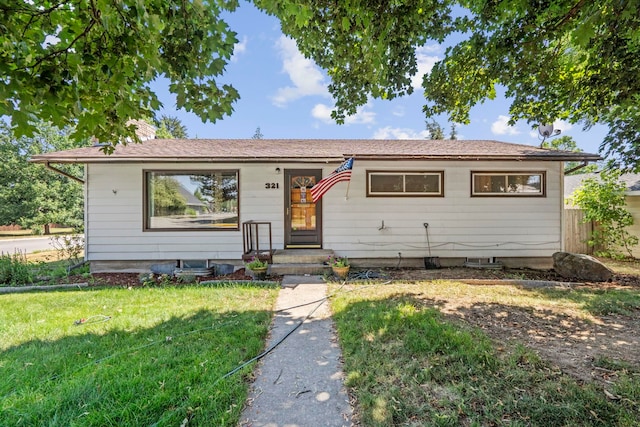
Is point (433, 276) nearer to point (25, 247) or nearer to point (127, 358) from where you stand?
point (127, 358)

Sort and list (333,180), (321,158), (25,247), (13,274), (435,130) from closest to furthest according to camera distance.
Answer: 1. (13,274)
2. (333,180)
3. (321,158)
4. (25,247)
5. (435,130)

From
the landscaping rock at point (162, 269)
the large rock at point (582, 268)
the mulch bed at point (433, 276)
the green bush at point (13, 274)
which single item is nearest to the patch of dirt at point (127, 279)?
the mulch bed at point (433, 276)

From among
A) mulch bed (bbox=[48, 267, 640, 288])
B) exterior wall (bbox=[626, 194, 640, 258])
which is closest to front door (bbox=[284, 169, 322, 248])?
mulch bed (bbox=[48, 267, 640, 288])

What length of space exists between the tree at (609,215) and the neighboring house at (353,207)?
298cm

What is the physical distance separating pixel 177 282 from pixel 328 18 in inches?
231

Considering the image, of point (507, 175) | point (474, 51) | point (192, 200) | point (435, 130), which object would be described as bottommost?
point (192, 200)

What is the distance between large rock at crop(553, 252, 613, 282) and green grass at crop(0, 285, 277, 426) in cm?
694

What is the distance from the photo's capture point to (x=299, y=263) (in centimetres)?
654

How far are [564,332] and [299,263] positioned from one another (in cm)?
475

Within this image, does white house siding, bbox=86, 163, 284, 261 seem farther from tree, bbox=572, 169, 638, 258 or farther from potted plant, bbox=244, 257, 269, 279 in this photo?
tree, bbox=572, 169, 638, 258

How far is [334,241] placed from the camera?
721 cm

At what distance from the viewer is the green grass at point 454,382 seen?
1932 millimetres

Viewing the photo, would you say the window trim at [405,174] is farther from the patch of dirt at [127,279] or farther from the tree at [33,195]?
the tree at [33,195]

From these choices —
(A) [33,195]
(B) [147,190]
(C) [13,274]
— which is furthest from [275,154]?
(A) [33,195]
